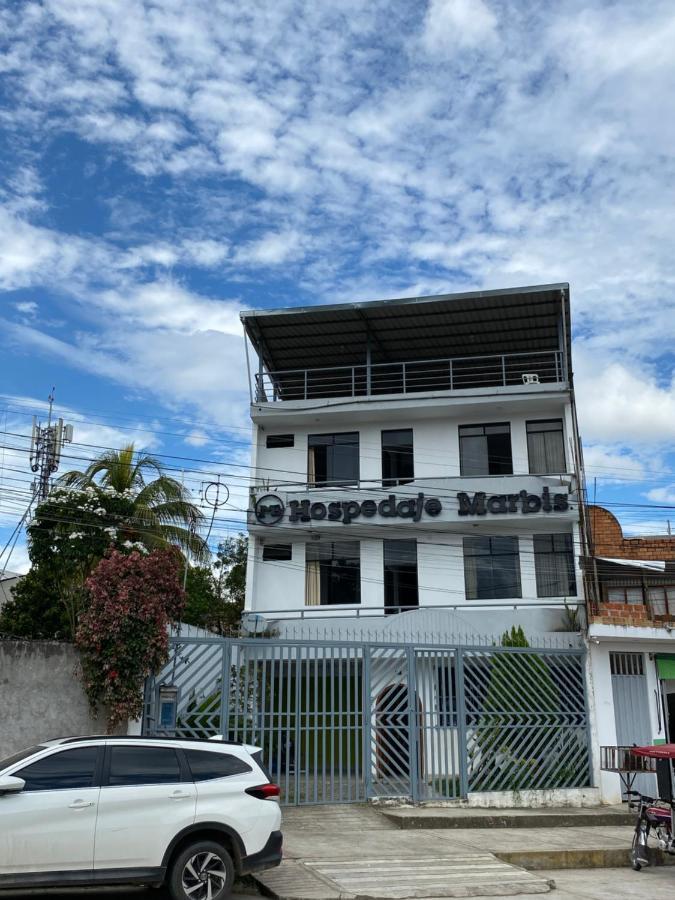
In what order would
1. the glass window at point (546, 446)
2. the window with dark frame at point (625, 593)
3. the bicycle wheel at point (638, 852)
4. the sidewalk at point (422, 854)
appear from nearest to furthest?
the sidewalk at point (422, 854) < the bicycle wheel at point (638, 852) < the window with dark frame at point (625, 593) < the glass window at point (546, 446)

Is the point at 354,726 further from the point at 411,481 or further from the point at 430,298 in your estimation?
the point at 430,298

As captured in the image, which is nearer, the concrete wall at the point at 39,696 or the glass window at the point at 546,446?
the concrete wall at the point at 39,696

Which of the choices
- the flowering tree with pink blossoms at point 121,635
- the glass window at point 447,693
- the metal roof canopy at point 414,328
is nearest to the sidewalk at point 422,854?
the glass window at point 447,693

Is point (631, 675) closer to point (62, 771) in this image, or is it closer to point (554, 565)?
point (554, 565)

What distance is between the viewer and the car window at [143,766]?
8.01 m

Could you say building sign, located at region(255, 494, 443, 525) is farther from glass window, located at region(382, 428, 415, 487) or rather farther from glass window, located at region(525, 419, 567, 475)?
glass window, located at region(525, 419, 567, 475)

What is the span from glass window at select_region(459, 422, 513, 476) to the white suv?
17946 millimetres

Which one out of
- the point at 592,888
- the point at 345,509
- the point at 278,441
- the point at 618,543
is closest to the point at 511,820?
the point at 592,888

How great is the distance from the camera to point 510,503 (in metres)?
23.5

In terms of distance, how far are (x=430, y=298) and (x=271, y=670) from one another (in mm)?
13714

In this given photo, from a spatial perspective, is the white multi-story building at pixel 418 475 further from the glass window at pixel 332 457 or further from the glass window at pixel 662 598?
the glass window at pixel 662 598

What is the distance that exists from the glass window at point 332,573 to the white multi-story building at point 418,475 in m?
0.04

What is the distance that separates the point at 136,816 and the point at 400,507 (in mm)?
16966

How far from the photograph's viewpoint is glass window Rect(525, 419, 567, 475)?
82.2ft
